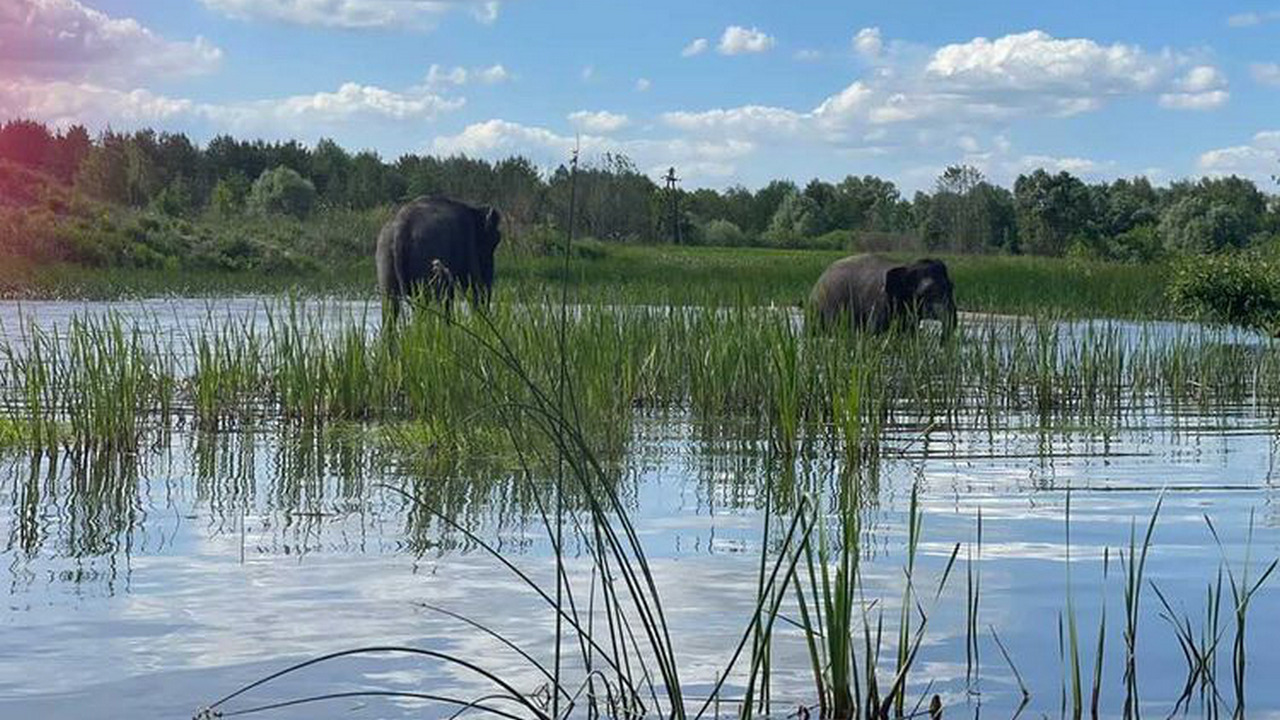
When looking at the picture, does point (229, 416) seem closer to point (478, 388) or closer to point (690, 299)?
point (478, 388)

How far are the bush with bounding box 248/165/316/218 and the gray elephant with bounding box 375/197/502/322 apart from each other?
1646 inches

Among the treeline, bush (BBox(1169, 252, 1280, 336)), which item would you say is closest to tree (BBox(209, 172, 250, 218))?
the treeline

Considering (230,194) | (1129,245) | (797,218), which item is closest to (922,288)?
(230,194)

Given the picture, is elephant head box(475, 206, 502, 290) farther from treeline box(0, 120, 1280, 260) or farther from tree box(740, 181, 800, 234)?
tree box(740, 181, 800, 234)

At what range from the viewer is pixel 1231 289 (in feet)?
85.8

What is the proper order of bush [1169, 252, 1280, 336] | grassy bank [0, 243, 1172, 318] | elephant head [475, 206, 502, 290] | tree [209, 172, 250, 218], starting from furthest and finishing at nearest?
tree [209, 172, 250, 218]
grassy bank [0, 243, 1172, 318]
bush [1169, 252, 1280, 336]
elephant head [475, 206, 502, 290]

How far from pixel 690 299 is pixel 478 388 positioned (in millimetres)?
4463

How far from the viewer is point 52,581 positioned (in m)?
6.28

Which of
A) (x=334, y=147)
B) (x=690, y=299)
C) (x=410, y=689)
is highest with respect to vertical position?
(x=334, y=147)

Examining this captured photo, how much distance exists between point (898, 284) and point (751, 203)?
73.0 m

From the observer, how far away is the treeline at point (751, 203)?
62.5m

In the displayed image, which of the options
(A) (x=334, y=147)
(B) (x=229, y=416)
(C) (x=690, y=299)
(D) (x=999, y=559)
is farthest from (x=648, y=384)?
(A) (x=334, y=147)

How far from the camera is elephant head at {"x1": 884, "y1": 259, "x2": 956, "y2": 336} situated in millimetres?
19453

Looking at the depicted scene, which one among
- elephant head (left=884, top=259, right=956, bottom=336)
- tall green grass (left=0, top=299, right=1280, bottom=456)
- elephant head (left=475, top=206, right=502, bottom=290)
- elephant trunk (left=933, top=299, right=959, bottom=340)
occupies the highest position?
elephant head (left=475, top=206, right=502, bottom=290)
